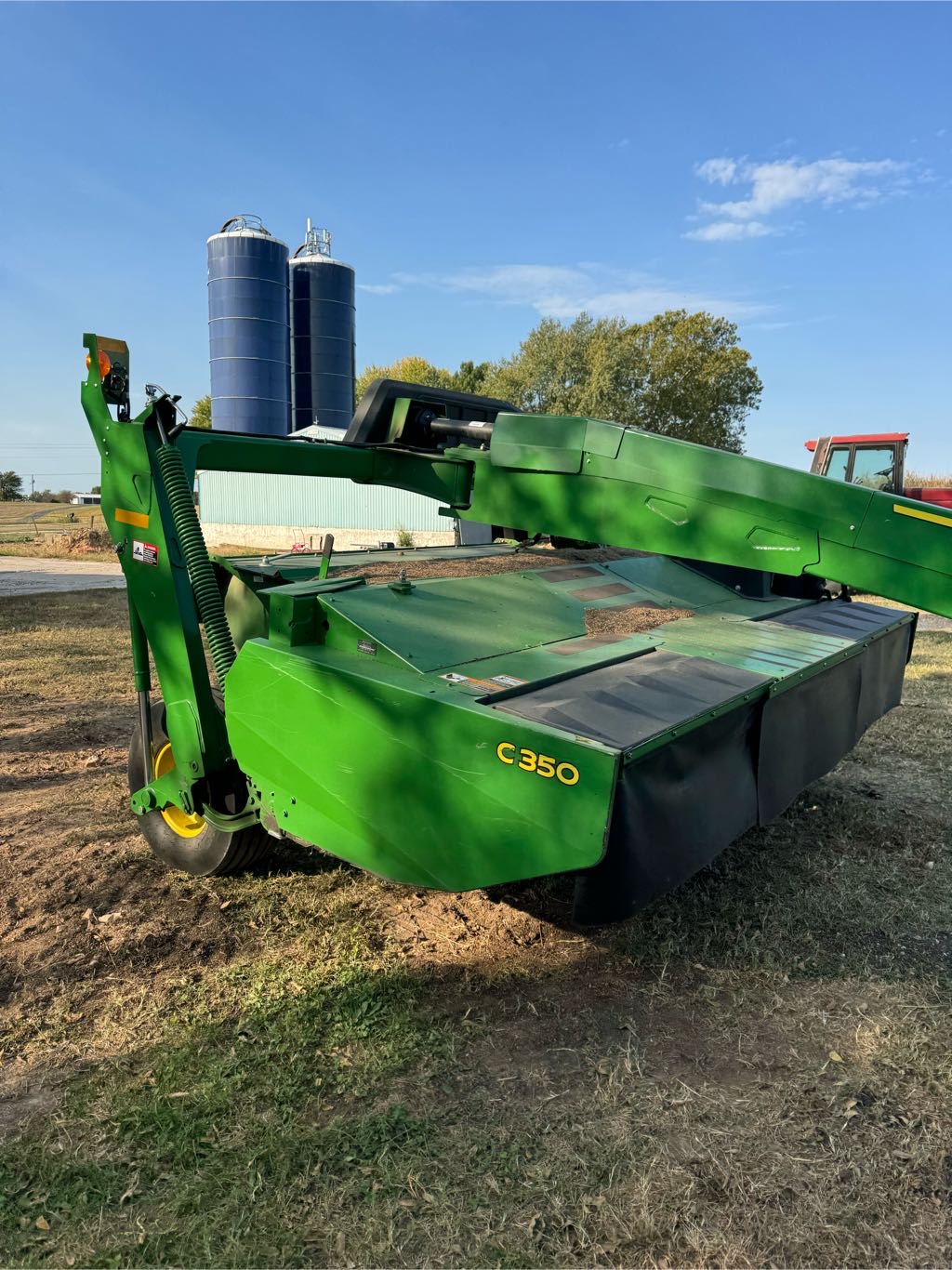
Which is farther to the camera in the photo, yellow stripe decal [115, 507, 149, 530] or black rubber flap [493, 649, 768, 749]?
yellow stripe decal [115, 507, 149, 530]

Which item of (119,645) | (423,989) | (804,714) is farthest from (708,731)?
(119,645)

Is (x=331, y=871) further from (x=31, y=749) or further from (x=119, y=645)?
(x=119, y=645)

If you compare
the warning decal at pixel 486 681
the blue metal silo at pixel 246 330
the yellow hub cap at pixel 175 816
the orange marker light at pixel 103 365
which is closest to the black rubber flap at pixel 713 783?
the warning decal at pixel 486 681

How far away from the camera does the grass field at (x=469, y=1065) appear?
191cm

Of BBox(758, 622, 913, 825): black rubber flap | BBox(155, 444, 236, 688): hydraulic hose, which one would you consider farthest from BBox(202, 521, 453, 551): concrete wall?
BBox(155, 444, 236, 688): hydraulic hose

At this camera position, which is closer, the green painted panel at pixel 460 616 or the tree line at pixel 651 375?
the green painted panel at pixel 460 616

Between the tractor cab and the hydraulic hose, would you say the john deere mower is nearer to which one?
the hydraulic hose

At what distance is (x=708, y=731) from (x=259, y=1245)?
1.67 metres

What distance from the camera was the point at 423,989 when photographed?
9.21ft

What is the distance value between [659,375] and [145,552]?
2920 centimetres

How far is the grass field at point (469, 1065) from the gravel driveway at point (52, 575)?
11.4 metres

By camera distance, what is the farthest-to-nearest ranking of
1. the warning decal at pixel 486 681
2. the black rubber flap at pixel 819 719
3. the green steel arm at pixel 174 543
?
the green steel arm at pixel 174 543, the black rubber flap at pixel 819 719, the warning decal at pixel 486 681

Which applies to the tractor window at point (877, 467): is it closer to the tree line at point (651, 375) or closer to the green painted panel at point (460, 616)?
the green painted panel at point (460, 616)

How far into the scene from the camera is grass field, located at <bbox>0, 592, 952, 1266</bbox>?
191cm
